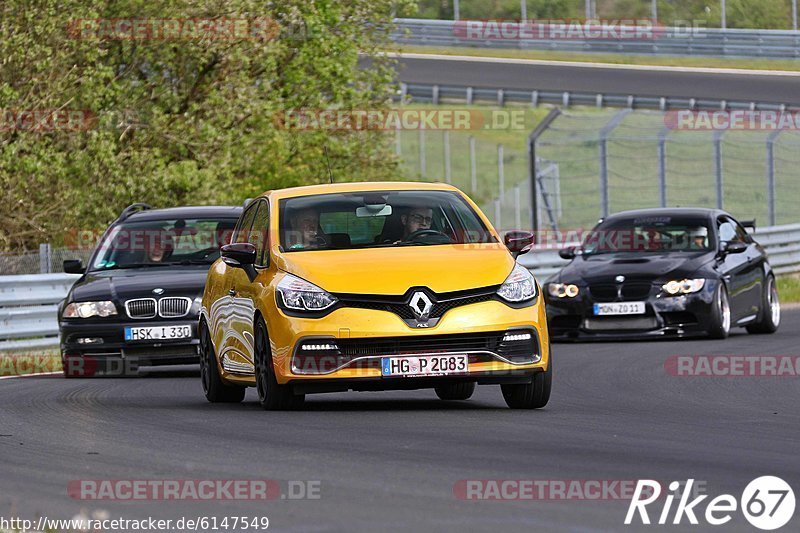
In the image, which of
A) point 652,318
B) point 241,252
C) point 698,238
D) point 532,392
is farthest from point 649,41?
point 532,392

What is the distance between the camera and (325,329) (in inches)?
429

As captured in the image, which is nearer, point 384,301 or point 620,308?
point 384,301

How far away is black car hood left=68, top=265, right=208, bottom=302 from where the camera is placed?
1600 centimetres

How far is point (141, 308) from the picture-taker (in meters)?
16.0

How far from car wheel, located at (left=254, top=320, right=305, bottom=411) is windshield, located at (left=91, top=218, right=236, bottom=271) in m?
5.35

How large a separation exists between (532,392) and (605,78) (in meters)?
48.2

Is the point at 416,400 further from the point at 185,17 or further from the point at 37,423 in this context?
the point at 185,17

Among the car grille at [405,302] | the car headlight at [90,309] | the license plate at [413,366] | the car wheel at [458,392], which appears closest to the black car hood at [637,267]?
the car headlight at [90,309]

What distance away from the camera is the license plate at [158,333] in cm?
1588

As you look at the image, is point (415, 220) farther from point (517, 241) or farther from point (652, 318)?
point (652, 318)

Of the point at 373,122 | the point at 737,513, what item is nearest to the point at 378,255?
the point at 737,513

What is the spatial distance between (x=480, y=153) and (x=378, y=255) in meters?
70.3

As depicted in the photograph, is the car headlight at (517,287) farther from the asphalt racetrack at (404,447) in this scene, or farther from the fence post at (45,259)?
the fence post at (45,259)

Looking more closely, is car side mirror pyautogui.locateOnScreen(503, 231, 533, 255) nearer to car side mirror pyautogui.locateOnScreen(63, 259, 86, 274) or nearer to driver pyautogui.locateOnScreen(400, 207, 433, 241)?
driver pyautogui.locateOnScreen(400, 207, 433, 241)
